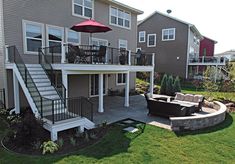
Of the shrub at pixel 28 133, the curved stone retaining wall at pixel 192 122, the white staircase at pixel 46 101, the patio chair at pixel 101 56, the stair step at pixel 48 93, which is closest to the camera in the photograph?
the shrub at pixel 28 133

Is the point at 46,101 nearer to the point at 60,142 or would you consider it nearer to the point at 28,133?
the point at 28,133

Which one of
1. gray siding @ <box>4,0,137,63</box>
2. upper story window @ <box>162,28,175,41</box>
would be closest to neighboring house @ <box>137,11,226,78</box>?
upper story window @ <box>162,28,175,41</box>

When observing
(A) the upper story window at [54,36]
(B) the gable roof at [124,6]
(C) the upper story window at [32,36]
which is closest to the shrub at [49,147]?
(C) the upper story window at [32,36]

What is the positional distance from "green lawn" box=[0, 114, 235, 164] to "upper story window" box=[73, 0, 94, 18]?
8.91 meters

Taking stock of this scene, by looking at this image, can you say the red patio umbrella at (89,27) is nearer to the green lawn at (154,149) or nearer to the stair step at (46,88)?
the stair step at (46,88)

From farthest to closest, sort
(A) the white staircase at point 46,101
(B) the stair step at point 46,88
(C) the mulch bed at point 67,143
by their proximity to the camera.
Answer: (B) the stair step at point 46,88 → (A) the white staircase at point 46,101 → (C) the mulch bed at point 67,143

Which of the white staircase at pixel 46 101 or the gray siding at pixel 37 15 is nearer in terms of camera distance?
the white staircase at pixel 46 101

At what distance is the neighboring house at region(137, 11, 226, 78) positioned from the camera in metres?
24.4

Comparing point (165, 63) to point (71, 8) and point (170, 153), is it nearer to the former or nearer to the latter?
point (71, 8)

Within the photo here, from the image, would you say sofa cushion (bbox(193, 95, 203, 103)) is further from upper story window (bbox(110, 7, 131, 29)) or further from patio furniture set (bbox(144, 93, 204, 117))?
upper story window (bbox(110, 7, 131, 29))

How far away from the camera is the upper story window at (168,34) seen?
82.2 feet

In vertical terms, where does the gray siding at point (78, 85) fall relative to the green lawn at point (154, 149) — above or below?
above

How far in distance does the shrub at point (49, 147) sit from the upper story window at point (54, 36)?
686cm

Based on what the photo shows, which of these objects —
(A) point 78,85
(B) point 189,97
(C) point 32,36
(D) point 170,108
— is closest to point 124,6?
(A) point 78,85
